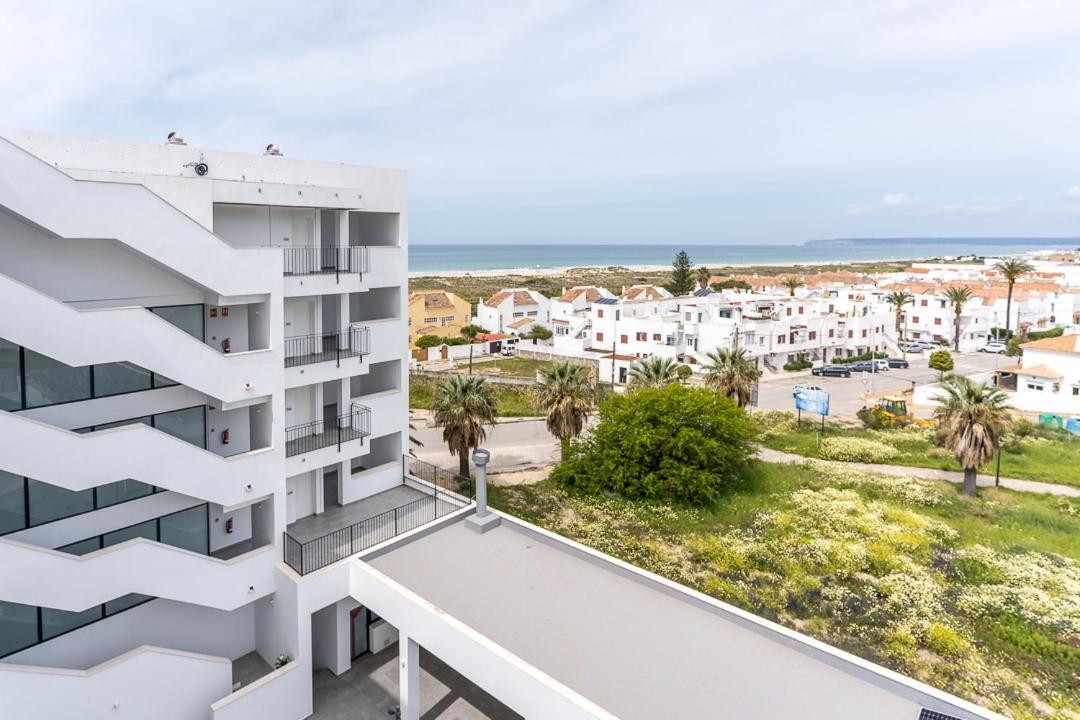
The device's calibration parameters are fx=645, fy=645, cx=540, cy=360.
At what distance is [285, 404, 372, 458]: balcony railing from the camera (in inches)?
776

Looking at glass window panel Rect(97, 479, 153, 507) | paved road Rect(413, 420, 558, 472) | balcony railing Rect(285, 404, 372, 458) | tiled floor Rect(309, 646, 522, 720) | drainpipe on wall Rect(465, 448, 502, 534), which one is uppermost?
balcony railing Rect(285, 404, 372, 458)

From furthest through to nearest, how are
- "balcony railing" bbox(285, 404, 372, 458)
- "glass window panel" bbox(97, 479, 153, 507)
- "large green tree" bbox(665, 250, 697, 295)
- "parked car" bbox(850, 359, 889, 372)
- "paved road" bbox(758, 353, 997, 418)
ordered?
"large green tree" bbox(665, 250, 697, 295), "parked car" bbox(850, 359, 889, 372), "paved road" bbox(758, 353, 997, 418), "balcony railing" bbox(285, 404, 372, 458), "glass window panel" bbox(97, 479, 153, 507)

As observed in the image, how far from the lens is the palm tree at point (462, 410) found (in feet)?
88.2

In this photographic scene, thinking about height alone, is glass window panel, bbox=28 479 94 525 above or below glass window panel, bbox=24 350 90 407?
below

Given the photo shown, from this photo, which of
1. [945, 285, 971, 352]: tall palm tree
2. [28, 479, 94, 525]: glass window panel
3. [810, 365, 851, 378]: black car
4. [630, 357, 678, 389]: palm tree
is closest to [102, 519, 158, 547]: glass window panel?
[28, 479, 94, 525]: glass window panel

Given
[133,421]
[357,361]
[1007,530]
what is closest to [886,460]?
[1007,530]

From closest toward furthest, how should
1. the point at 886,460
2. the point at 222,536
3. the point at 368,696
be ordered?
the point at 368,696 < the point at 222,536 < the point at 886,460

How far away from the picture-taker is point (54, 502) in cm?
1447

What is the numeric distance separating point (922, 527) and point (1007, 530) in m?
3.85

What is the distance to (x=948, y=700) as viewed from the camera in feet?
40.9

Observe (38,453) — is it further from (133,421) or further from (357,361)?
Answer: (357,361)

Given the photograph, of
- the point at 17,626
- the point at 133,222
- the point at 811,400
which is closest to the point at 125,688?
the point at 17,626

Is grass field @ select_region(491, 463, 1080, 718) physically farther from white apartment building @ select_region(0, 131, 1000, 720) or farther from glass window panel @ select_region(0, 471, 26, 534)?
glass window panel @ select_region(0, 471, 26, 534)

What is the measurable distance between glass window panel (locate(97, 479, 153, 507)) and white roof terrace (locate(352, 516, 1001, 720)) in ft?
18.5
